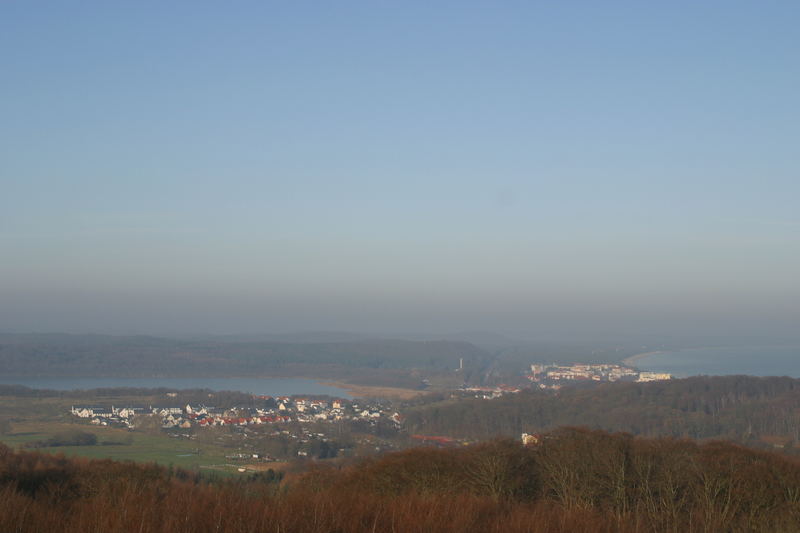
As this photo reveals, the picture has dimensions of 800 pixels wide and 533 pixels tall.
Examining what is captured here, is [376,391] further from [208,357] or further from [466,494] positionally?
[466,494]

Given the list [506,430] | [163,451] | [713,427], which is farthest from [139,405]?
[713,427]

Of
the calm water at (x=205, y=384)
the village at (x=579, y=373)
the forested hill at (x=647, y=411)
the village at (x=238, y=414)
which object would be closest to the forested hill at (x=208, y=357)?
the calm water at (x=205, y=384)

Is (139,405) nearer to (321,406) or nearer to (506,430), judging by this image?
(321,406)

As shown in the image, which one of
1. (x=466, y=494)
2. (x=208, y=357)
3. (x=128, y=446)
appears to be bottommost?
(x=128, y=446)

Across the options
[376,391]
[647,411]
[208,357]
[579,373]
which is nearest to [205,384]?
[208,357]

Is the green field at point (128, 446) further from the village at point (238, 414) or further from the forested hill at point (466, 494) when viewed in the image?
the forested hill at point (466, 494)

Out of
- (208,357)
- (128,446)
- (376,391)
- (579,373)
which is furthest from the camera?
(208,357)
